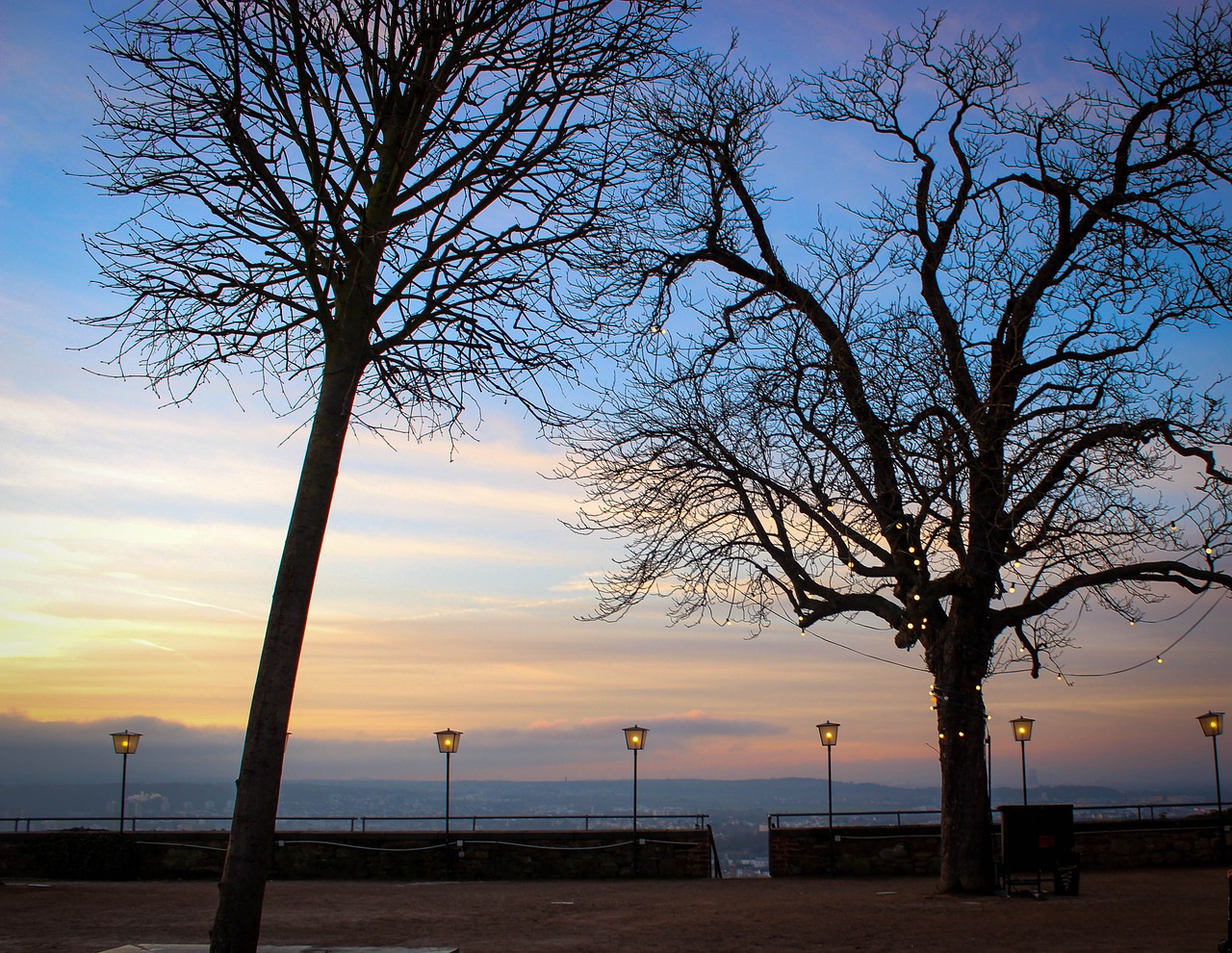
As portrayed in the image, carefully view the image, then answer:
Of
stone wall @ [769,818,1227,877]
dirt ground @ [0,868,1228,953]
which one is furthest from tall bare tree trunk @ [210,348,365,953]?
stone wall @ [769,818,1227,877]

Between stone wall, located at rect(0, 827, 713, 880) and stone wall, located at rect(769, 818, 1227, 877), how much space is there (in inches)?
64.7

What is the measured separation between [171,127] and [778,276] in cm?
1050

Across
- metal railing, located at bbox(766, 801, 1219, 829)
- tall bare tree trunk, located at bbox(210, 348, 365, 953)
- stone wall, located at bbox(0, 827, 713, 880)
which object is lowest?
stone wall, located at bbox(0, 827, 713, 880)

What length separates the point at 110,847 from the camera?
60.6ft

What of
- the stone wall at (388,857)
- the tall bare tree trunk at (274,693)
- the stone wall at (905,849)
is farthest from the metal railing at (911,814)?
the tall bare tree trunk at (274,693)

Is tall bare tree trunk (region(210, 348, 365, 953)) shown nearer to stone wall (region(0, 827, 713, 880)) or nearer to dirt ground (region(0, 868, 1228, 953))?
dirt ground (region(0, 868, 1228, 953))

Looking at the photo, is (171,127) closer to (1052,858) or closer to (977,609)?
(977,609)

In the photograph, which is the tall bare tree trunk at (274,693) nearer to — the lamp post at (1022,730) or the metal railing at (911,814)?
the metal railing at (911,814)

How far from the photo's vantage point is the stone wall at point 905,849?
60.1 ft

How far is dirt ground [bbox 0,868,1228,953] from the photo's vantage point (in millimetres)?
9555

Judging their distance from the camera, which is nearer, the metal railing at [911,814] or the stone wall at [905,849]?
the stone wall at [905,849]

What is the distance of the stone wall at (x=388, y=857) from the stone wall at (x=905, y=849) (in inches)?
64.7

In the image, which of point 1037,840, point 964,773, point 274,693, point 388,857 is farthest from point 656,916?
point 274,693

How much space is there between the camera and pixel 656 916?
12031 millimetres
